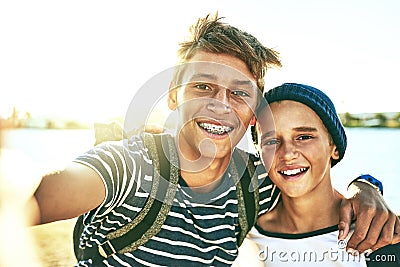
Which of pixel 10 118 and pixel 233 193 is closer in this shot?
pixel 10 118

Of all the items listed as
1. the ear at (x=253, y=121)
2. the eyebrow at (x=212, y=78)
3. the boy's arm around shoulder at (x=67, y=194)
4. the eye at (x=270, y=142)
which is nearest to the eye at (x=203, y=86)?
the eyebrow at (x=212, y=78)

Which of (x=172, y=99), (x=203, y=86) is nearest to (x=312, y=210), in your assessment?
(x=203, y=86)

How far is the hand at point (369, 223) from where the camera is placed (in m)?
2.26

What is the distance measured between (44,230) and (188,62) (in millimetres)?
3088

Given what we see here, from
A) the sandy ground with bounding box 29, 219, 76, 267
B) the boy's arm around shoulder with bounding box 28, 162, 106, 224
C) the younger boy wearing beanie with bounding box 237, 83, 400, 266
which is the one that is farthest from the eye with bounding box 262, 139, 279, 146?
the sandy ground with bounding box 29, 219, 76, 267

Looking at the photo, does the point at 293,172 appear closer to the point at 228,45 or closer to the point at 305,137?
the point at 305,137

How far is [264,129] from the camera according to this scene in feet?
8.60

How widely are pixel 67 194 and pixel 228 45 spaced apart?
1226mm

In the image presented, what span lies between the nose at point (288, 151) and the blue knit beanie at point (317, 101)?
22 cm

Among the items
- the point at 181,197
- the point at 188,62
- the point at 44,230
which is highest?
the point at 188,62

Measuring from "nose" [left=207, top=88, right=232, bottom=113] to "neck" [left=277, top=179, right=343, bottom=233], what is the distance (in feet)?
1.85

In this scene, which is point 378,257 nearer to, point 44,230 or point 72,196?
point 72,196

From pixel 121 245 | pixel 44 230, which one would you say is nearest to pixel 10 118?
pixel 121 245

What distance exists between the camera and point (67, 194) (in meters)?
1.87
